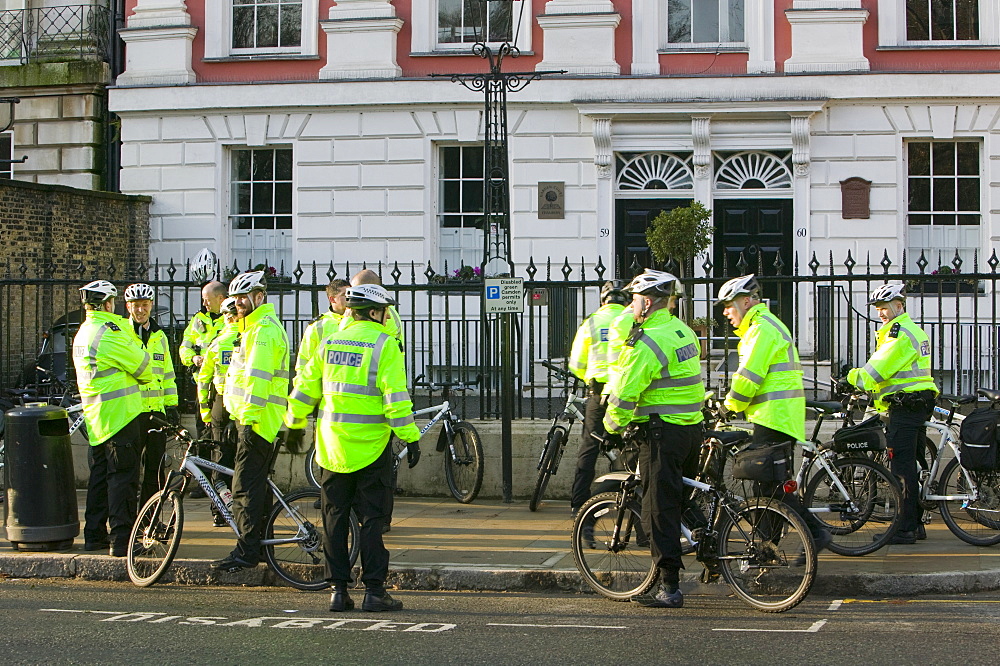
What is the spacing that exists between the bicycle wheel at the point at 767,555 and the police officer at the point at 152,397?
440 cm

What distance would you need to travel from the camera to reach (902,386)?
31.6 ft

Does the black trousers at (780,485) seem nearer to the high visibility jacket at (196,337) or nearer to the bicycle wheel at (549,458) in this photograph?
the bicycle wheel at (549,458)

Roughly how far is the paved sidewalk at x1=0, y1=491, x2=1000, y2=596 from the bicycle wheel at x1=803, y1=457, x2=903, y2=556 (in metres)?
0.14

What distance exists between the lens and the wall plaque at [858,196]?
18.5 m

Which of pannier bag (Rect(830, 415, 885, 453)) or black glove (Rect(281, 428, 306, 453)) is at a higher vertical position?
black glove (Rect(281, 428, 306, 453))

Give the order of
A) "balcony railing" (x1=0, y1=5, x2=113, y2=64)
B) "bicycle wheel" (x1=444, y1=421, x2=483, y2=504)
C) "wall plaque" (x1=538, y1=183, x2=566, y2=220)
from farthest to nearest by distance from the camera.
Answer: "balcony railing" (x1=0, y1=5, x2=113, y2=64)
"wall plaque" (x1=538, y1=183, x2=566, y2=220)
"bicycle wheel" (x1=444, y1=421, x2=483, y2=504)

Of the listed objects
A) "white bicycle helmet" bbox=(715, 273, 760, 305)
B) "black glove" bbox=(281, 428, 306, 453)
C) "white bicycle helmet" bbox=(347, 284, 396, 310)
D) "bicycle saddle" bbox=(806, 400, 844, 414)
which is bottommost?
"black glove" bbox=(281, 428, 306, 453)

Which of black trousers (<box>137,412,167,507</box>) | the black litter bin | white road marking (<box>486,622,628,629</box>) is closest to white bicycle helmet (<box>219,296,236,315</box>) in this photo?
black trousers (<box>137,412,167,507</box>)

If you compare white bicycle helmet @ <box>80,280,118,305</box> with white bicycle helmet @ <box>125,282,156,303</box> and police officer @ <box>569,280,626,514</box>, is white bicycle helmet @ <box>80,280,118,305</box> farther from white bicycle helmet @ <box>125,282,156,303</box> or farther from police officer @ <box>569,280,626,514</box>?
police officer @ <box>569,280,626,514</box>

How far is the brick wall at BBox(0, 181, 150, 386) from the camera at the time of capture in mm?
17812

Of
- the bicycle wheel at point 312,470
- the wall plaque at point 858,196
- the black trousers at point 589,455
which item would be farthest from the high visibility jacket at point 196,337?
the wall plaque at point 858,196

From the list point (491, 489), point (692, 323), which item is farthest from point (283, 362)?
point (692, 323)

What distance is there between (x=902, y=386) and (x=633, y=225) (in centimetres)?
980

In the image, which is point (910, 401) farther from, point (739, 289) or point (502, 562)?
point (502, 562)
